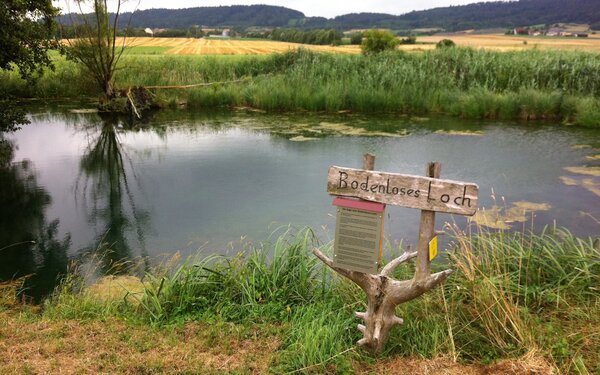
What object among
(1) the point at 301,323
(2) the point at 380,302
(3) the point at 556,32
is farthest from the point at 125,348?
(3) the point at 556,32

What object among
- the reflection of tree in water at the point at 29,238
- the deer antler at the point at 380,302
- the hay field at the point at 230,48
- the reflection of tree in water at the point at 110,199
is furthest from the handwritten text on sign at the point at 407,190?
the hay field at the point at 230,48

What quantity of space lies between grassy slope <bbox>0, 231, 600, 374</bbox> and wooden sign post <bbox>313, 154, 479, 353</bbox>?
0.22 meters

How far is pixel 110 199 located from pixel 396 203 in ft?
15.9

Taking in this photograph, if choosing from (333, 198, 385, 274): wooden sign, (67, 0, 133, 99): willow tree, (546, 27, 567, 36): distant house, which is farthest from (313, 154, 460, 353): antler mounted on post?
(546, 27, 567, 36): distant house

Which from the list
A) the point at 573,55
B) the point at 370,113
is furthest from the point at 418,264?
the point at 573,55

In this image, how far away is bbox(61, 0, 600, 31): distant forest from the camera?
209 feet

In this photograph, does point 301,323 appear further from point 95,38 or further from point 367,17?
point 367,17

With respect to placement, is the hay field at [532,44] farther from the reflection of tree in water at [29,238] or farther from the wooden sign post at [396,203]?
the wooden sign post at [396,203]

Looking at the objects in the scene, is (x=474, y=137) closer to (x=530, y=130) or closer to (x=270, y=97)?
(x=530, y=130)

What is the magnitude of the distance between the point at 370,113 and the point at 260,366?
30.8ft

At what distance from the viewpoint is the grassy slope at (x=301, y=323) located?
247 cm

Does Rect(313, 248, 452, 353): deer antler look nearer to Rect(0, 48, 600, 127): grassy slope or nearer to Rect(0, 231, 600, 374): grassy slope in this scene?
Rect(0, 231, 600, 374): grassy slope

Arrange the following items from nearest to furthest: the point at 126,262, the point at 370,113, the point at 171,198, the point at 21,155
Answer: the point at 126,262, the point at 171,198, the point at 21,155, the point at 370,113

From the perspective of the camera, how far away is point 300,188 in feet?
21.0
